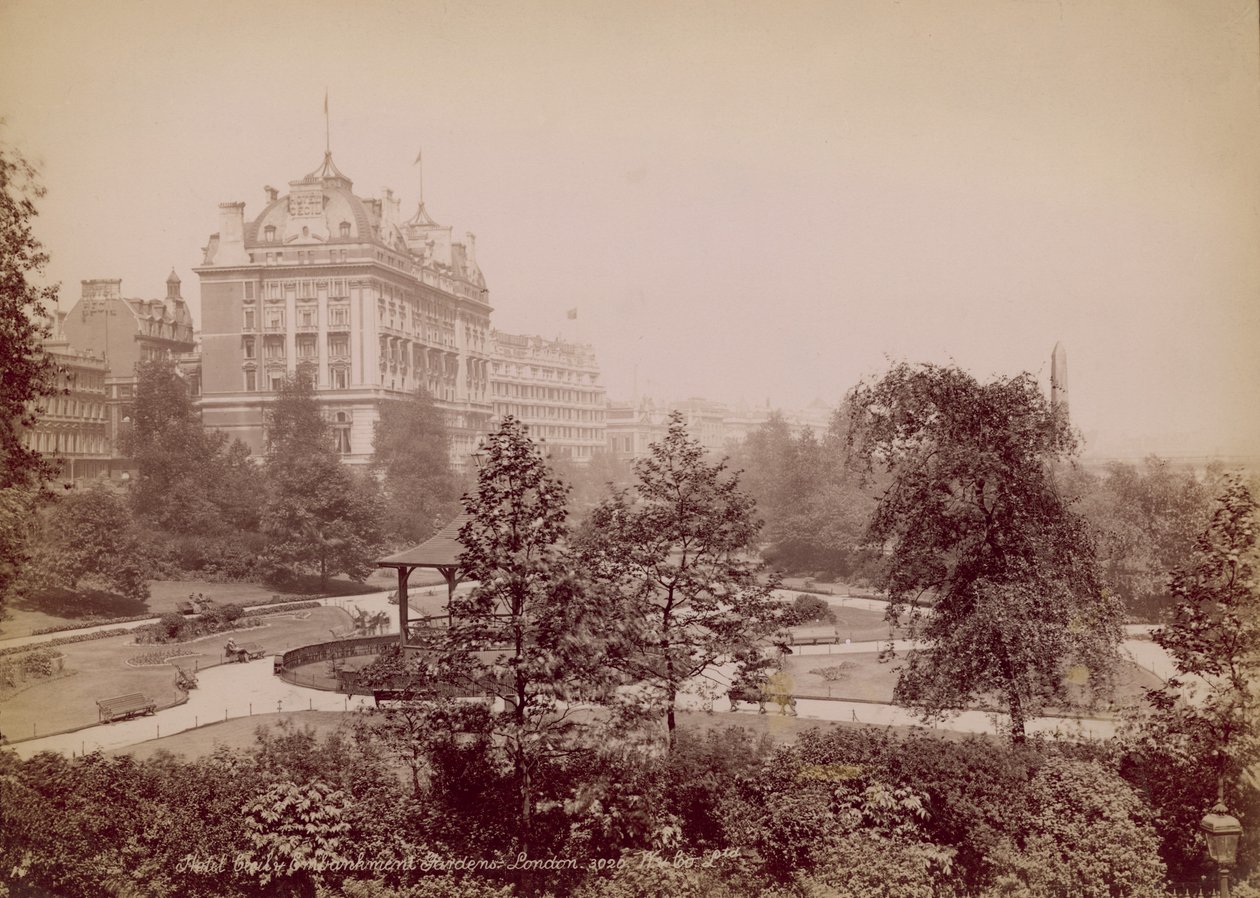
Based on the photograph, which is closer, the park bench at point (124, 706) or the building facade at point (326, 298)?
the park bench at point (124, 706)

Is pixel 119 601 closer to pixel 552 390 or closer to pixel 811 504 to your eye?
pixel 552 390

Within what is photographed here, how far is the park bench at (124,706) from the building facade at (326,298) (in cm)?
667

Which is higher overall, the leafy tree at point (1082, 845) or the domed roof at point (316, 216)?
the domed roof at point (316, 216)

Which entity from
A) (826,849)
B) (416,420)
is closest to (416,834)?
(826,849)

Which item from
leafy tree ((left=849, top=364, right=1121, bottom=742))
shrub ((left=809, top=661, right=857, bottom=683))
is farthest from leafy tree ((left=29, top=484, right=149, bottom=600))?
shrub ((left=809, top=661, right=857, bottom=683))

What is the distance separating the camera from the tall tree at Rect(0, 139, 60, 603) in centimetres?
1619

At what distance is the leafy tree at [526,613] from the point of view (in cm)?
1288

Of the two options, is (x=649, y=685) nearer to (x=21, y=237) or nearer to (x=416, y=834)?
(x=416, y=834)

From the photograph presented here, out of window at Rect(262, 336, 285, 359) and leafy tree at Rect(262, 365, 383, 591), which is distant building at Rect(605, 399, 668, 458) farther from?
window at Rect(262, 336, 285, 359)

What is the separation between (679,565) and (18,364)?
12.8 meters

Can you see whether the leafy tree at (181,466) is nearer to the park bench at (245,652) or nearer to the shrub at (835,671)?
the park bench at (245,652)

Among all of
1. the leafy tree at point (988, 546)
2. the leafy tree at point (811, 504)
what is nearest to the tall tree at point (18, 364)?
the leafy tree at point (988, 546)

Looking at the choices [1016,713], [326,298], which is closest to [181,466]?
[326,298]

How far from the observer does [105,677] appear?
19.5 meters
